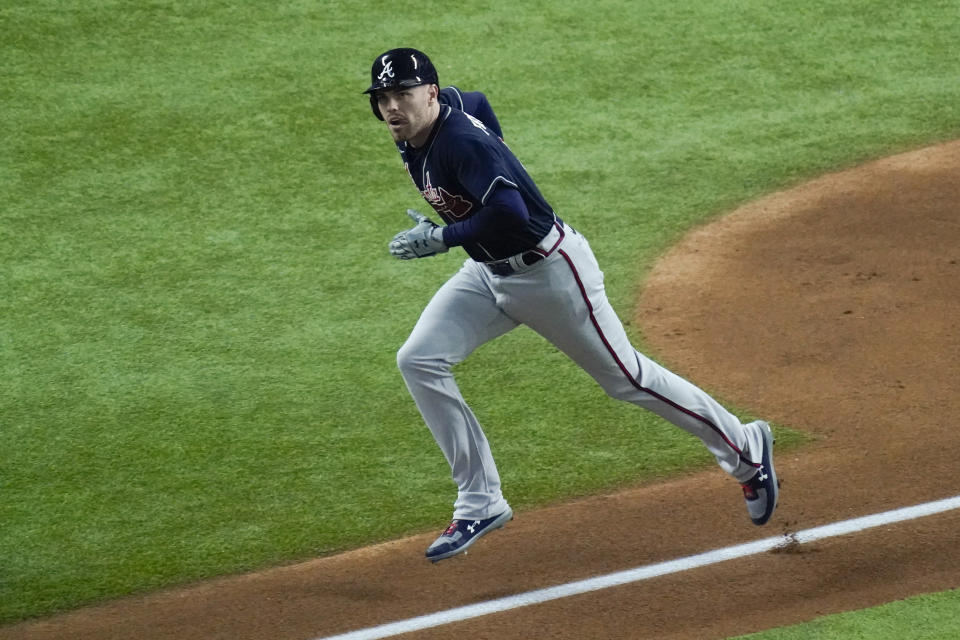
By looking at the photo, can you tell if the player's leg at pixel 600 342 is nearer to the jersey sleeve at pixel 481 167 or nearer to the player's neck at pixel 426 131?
the jersey sleeve at pixel 481 167

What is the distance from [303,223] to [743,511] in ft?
12.0

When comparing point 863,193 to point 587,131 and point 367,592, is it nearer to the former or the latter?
point 587,131

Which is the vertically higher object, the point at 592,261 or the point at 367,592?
the point at 592,261

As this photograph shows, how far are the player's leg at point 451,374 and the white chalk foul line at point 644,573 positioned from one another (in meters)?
0.37

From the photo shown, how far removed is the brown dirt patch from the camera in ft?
15.3

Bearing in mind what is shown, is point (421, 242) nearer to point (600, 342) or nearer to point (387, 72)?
point (387, 72)

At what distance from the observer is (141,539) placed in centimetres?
532

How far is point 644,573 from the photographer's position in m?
4.86

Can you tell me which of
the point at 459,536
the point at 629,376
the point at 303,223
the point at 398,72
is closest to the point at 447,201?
the point at 398,72

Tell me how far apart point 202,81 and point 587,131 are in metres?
2.79

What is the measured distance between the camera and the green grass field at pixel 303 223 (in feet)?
18.2

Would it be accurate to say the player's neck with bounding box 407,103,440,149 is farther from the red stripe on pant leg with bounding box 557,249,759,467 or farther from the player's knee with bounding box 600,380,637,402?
the player's knee with bounding box 600,380,637,402

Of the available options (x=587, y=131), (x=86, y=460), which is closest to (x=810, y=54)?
(x=587, y=131)

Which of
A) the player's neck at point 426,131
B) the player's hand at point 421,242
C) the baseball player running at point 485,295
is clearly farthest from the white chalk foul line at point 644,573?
the player's neck at point 426,131
